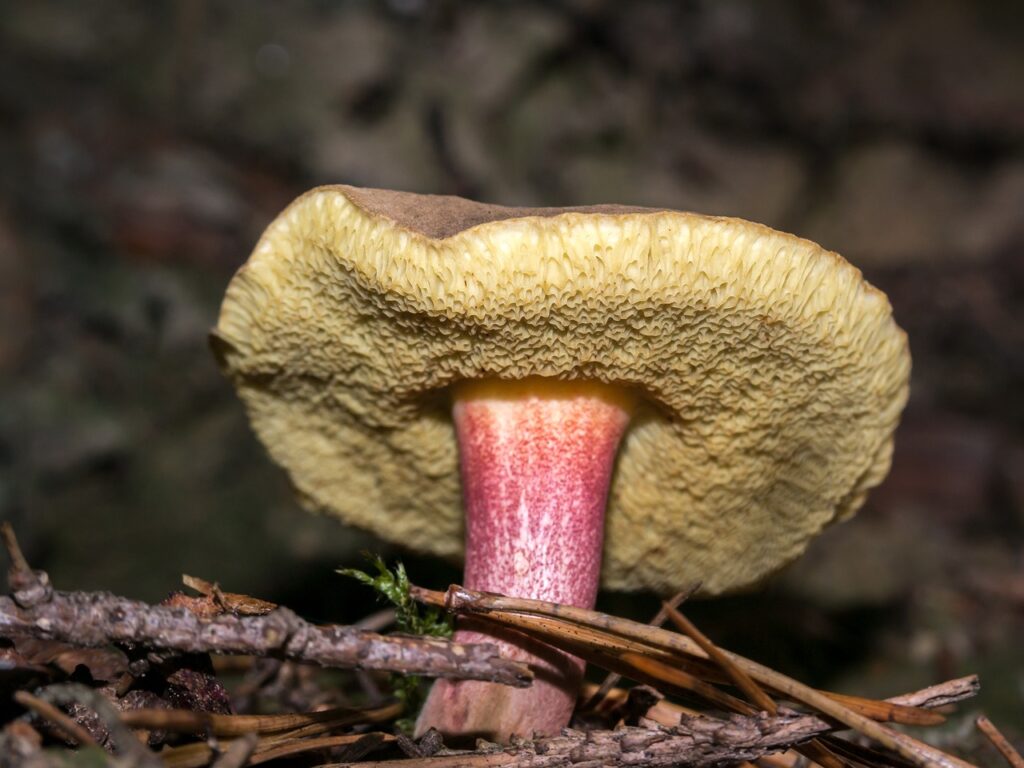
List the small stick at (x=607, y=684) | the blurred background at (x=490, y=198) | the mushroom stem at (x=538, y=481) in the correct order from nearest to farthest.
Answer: the small stick at (x=607, y=684), the mushroom stem at (x=538, y=481), the blurred background at (x=490, y=198)

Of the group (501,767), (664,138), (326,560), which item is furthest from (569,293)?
(664,138)

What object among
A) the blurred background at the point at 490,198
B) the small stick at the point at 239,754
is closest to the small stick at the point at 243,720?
the small stick at the point at 239,754

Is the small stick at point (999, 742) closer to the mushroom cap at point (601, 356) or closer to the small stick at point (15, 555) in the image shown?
the mushroom cap at point (601, 356)

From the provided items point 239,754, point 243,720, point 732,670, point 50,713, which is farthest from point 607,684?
point 50,713

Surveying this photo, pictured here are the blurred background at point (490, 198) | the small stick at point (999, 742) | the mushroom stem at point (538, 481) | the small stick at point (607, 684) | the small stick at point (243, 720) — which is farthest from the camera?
the blurred background at point (490, 198)

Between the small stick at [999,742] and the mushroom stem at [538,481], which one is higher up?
the mushroom stem at [538,481]

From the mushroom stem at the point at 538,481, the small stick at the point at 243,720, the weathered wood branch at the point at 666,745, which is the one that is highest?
the mushroom stem at the point at 538,481
